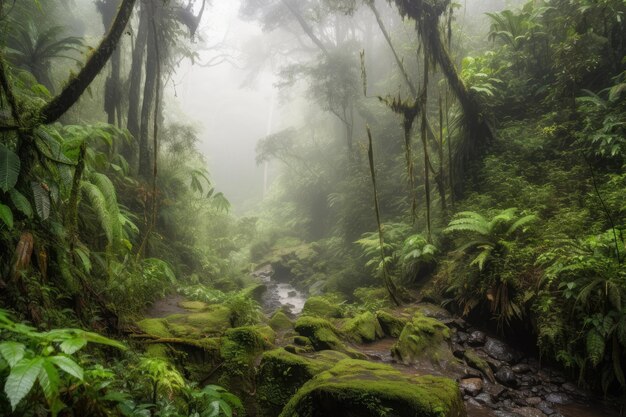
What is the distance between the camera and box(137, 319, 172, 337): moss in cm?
412

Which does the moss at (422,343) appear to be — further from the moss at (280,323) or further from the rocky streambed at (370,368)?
the moss at (280,323)

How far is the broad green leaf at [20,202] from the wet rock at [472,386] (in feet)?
16.5

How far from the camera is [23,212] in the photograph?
3258 mm

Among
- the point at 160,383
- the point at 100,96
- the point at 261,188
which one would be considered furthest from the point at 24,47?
the point at 261,188

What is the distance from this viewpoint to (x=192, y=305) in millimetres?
6730

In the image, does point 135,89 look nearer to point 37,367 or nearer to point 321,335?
point 321,335

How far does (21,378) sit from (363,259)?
956 centimetres

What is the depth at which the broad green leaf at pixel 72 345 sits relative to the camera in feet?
5.60

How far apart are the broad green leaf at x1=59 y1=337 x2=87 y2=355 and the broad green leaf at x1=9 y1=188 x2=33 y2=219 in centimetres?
207

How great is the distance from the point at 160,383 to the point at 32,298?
1.41 m

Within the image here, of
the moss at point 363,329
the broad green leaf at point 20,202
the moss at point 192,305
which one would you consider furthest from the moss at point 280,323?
the broad green leaf at point 20,202

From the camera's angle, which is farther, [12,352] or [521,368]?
[521,368]

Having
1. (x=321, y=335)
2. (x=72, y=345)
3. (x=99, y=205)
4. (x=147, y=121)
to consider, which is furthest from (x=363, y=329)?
(x=147, y=121)

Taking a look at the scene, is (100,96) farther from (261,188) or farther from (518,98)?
(261,188)
